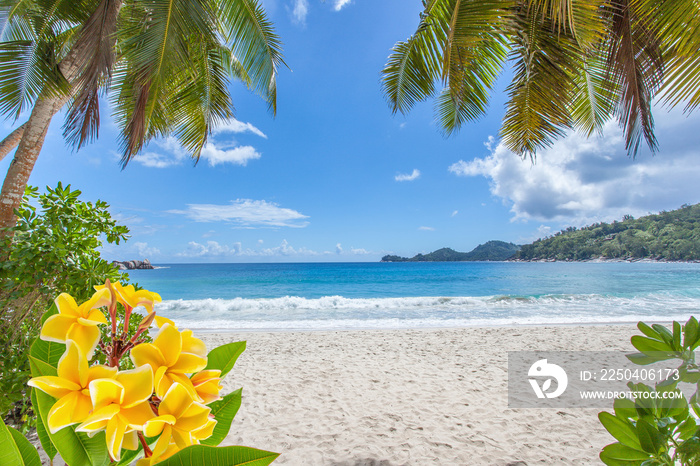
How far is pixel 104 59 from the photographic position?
3512 mm

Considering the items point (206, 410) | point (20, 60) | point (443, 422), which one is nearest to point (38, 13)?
point (20, 60)

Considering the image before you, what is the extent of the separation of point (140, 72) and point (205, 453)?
14.6ft

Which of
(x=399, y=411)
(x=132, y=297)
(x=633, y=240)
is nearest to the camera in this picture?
(x=132, y=297)

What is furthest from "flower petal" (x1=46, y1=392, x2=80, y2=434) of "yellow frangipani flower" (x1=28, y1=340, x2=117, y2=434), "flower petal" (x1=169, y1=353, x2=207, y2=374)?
"flower petal" (x1=169, y1=353, x2=207, y2=374)

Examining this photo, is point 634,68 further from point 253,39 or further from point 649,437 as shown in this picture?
point 253,39

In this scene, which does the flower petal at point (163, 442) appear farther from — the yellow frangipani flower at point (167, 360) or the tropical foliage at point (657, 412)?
the tropical foliage at point (657, 412)

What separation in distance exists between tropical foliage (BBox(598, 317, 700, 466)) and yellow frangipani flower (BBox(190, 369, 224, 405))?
2.81 ft

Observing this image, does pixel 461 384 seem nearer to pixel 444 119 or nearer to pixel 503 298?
pixel 444 119

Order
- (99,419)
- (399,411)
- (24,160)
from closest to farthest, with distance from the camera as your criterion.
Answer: (99,419) → (399,411) → (24,160)

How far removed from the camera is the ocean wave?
9086mm

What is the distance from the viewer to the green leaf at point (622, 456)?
0.79 m

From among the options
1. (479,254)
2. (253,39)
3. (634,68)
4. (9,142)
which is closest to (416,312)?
A: (634,68)

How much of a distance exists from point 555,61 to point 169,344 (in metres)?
5.06

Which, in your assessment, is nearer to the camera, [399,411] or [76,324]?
[76,324]
